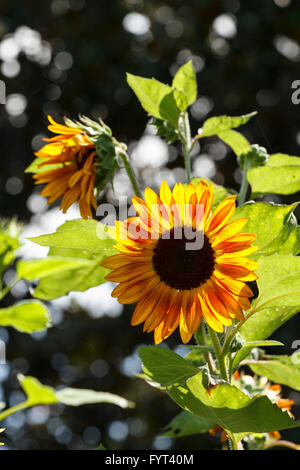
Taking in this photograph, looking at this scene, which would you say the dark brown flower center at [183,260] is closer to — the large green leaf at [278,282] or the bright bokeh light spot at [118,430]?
the large green leaf at [278,282]

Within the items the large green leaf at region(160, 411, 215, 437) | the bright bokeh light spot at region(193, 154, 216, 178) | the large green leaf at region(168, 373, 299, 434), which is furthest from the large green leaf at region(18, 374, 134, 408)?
the bright bokeh light spot at region(193, 154, 216, 178)

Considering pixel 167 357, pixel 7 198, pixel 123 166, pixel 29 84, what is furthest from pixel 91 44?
pixel 167 357

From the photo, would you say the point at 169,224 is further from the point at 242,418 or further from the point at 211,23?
the point at 211,23

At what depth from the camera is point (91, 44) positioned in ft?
8.00

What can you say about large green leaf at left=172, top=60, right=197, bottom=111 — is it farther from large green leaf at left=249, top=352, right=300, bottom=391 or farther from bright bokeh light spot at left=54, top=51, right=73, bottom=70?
bright bokeh light spot at left=54, top=51, right=73, bottom=70

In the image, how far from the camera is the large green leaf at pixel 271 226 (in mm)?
446

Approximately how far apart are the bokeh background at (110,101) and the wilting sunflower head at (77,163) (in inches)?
67.5

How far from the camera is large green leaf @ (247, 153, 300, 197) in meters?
0.53

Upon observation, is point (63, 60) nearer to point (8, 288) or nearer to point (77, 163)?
point (77, 163)

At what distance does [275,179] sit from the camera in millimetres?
541

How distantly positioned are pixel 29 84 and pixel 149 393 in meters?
1.39
